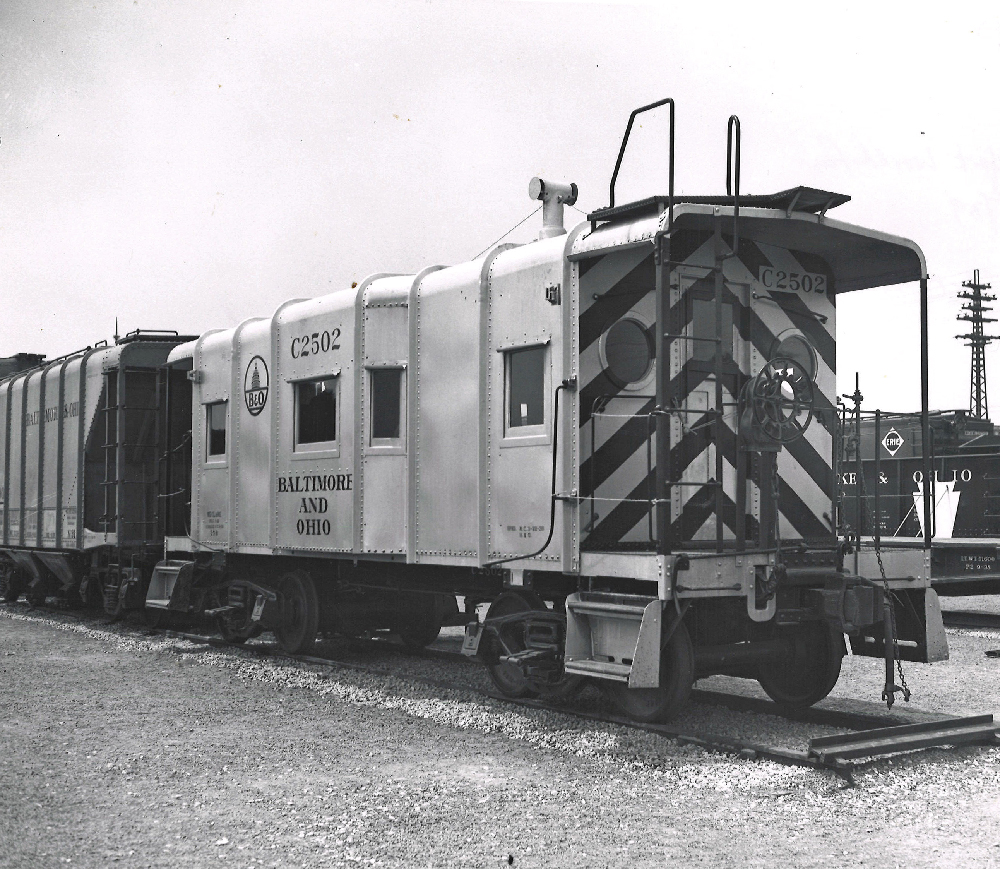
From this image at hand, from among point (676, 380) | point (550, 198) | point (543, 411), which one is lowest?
point (543, 411)

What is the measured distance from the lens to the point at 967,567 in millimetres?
13977

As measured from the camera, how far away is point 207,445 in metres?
12.6

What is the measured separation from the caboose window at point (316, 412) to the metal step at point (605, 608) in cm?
350

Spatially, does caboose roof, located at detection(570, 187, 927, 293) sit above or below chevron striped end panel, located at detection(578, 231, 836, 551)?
above

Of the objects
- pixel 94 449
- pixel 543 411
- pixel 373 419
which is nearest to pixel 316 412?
pixel 373 419

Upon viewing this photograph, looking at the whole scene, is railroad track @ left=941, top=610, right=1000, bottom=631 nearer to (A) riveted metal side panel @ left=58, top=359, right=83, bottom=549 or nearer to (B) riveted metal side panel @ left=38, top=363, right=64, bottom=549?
(A) riveted metal side panel @ left=58, top=359, right=83, bottom=549

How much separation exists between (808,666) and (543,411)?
271 centimetres

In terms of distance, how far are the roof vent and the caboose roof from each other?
1578 millimetres

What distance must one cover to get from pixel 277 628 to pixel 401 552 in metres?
2.60

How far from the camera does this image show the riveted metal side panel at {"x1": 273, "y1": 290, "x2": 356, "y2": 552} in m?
10.0

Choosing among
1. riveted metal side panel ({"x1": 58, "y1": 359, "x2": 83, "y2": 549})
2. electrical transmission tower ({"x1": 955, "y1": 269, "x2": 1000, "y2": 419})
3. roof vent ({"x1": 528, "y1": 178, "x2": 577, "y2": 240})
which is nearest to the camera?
roof vent ({"x1": 528, "y1": 178, "x2": 577, "y2": 240})

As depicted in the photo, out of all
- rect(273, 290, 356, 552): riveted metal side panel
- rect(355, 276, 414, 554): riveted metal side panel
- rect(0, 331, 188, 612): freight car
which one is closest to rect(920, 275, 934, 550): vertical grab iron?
rect(355, 276, 414, 554): riveted metal side panel

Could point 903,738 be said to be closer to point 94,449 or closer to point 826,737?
point 826,737

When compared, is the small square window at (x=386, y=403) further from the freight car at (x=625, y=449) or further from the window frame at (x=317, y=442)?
the window frame at (x=317, y=442)
